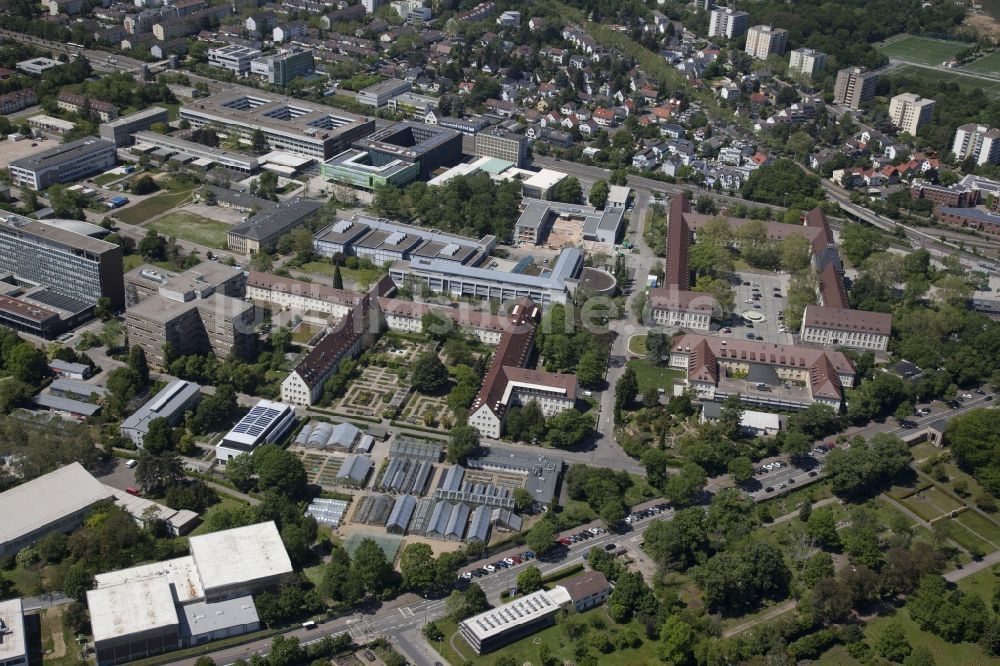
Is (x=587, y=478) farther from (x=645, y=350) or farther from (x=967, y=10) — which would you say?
(x=967, y=10)

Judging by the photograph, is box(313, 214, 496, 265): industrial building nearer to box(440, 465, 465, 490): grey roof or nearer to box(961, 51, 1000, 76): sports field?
box(440, 465, 465, 490): grey roof

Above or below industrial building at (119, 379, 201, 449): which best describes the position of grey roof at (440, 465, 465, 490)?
below

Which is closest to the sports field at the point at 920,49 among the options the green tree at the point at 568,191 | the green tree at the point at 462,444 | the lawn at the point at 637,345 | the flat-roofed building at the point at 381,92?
the flat-roofed building at the point at 381,92

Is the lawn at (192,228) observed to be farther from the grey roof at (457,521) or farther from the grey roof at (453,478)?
the grey roof at (457,521)

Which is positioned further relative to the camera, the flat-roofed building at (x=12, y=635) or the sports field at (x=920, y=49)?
the sports field at (x=920, y=49)

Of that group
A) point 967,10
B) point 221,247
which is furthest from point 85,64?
point 967,10

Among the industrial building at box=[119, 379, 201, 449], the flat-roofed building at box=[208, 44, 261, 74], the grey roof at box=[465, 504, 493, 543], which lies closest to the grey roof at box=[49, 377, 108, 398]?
the industrial building at box=[119, 379, 201, 449]
